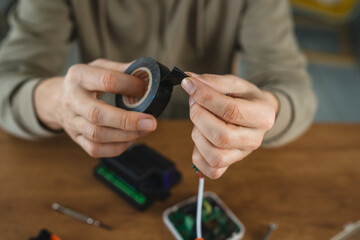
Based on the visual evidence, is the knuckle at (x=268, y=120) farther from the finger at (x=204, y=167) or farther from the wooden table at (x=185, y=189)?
the wooden table at (x=185, y=189)

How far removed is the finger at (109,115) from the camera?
46 centimetres

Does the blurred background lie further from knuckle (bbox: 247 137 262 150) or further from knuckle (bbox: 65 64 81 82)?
knuckle (bbox: 65 64 81 82)

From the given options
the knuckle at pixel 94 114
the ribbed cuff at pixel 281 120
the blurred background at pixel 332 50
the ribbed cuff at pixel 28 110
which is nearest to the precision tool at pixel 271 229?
the ribbed cuff at pixel 281 120

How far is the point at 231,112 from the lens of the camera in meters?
0.43

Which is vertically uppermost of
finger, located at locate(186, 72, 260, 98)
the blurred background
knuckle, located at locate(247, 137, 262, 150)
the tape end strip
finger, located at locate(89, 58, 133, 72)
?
the tape end strip

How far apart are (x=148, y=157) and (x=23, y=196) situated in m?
0.26

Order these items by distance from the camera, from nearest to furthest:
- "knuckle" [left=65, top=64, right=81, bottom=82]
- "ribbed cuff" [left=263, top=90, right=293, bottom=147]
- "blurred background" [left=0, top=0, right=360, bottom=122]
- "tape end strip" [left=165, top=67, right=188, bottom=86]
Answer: "tape end strip" [left=165, top=67, right=188, bottom=86], "knuckle" [left=65, top=64, right=81, bottom=82], "ribbed cuff" [left=263, top=90, right=293, bottom=147], "blurred background" [left=0, top=0, right=360, bottom=122]

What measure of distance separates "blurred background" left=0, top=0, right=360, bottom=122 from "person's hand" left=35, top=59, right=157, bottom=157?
156 cm

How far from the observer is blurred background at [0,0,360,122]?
189 cm

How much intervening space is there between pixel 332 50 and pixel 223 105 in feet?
7.00

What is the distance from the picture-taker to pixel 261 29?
0.84 metres

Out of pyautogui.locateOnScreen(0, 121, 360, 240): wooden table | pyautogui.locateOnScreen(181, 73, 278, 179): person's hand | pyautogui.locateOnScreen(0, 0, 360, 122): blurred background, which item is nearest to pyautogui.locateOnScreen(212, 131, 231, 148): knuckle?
pyautogui.locateOnScreen(181, 73, 278, 179): person's hand

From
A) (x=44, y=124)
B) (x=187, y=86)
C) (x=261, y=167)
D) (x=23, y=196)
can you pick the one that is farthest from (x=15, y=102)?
(x=261, y=167)

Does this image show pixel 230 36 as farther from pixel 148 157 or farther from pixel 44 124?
pixel 44 124
